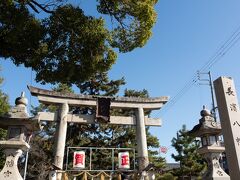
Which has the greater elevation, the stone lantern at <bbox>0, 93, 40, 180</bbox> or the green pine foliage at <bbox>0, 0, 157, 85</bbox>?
the green pine foliage at <bbox>0, 0, 157, 85</bbox>

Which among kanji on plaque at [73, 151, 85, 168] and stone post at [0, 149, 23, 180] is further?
kanji on plaque at [73, 151, 85, 168]

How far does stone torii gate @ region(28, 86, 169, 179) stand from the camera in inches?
574

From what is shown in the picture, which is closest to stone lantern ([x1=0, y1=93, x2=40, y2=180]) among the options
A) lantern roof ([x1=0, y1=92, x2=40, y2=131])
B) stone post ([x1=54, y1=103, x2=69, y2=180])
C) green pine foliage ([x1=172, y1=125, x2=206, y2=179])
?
lantern roof ([x1=0, y1=92, x2=40, y2=131])

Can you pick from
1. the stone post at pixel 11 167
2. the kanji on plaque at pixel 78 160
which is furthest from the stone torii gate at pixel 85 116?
the stone post at pixel 11 167

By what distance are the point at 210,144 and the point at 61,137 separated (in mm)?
8024

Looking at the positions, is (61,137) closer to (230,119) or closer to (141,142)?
(141,142)

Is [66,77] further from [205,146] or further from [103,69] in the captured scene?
[205,146]

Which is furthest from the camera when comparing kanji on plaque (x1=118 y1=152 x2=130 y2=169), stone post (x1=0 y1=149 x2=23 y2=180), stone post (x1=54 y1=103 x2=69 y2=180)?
kanji on plaque (x1=118 y1=152 x2=130 y2=169)

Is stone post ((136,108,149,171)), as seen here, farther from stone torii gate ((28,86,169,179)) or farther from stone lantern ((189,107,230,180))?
stone lantern ((189,107,230,180))

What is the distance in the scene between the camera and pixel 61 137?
14.4 meters

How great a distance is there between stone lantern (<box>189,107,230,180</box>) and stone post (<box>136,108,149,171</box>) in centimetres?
508

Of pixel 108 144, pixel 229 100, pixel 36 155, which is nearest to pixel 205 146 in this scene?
pixel 229 100

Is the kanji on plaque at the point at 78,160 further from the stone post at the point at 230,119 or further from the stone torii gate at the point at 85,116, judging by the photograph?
the stone post at the point at 230,119

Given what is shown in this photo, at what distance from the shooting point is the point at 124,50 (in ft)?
30.8
